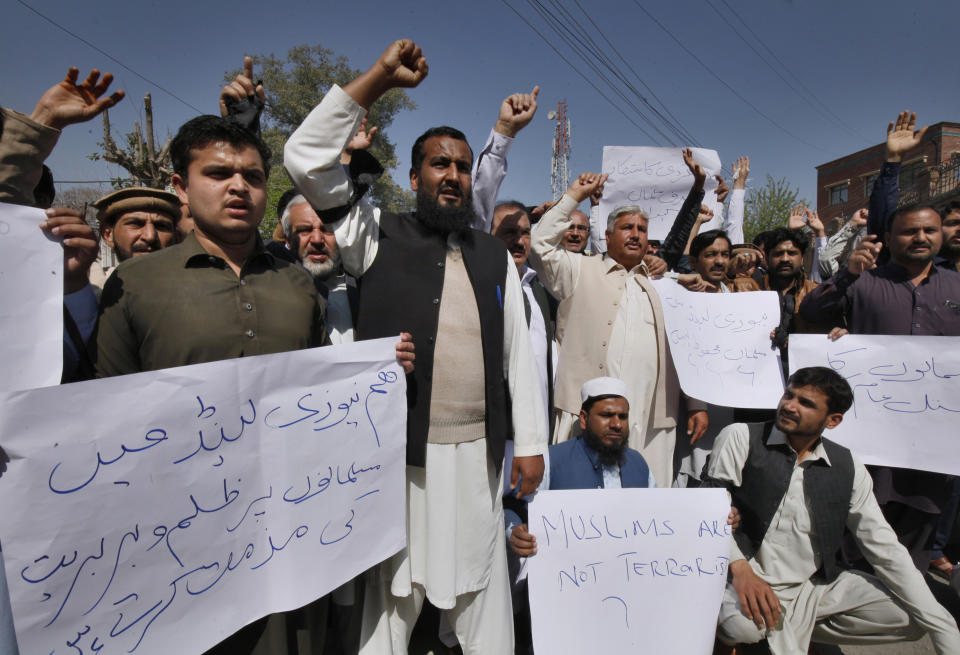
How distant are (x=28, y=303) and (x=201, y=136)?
721mm

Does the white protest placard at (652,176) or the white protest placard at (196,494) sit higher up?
the white protest placard at (652,176)

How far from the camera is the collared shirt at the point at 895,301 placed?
10.4 ft

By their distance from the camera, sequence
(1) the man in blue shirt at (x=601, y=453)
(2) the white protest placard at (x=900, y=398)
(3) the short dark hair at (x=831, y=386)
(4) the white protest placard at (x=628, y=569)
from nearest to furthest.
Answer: (4) the white protest placard at (x=628, y=569), (3) the short dark hair at (x=831, y=386), (1) the man in blue shirt at (x=601, y=453), (2) the white protest placard at (x=900, y=398)

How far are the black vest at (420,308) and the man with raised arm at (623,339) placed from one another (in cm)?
100

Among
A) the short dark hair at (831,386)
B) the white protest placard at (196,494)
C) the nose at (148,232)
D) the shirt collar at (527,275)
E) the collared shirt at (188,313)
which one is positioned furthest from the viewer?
the shirt collar at (527,275)

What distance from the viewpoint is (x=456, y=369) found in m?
2.12

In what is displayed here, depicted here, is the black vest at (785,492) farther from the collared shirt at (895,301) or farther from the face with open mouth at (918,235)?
the face with open mouth at (918,235)

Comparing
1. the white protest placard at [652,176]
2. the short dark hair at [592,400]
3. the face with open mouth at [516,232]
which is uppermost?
the white protest placard at [652,176]

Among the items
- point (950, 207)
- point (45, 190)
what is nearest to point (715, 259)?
point (950, 207)

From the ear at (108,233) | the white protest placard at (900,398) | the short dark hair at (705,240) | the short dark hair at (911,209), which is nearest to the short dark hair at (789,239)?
the short dark hair at (705,240)

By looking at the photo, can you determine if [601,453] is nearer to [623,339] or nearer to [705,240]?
[623,339]

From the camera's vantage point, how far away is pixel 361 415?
6.30 feet

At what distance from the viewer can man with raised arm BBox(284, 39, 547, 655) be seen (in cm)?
207

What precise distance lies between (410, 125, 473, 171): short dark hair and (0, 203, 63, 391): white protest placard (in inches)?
52.4
